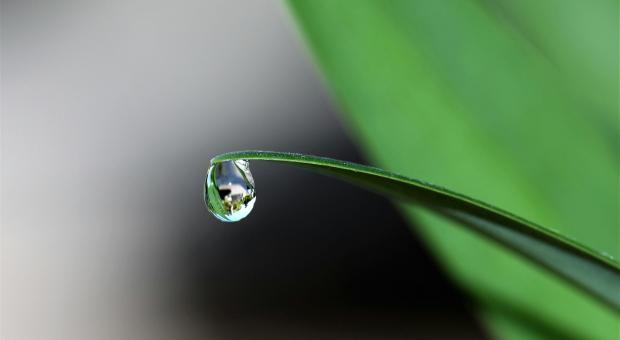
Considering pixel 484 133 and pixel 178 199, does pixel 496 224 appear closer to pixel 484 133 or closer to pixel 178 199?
pixel 484 133

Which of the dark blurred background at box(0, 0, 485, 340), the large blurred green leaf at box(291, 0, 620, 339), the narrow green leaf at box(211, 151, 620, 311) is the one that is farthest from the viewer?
the dark blurred background at box(0, 0, 485, 340)

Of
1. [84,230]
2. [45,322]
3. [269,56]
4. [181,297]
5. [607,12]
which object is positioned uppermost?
[269,56]

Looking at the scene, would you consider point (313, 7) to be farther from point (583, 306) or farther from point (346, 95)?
point (583, 306)

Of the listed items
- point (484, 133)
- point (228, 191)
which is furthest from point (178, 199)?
point (228, 191)

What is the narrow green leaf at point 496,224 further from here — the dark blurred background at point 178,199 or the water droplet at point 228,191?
the dark blurred background at point 178,199

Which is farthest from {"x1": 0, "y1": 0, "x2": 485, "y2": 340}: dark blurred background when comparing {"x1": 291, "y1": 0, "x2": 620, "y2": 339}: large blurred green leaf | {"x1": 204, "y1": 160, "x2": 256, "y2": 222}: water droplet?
{"x1": 204, "y1": 160, "x2": 256, "y2": 222}: water droplet

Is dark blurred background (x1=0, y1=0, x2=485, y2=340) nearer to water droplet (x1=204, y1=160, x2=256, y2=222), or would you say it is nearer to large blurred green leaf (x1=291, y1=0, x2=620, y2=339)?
large blurred green leaf (x1=291, y1=0, x2=620, y2=339)

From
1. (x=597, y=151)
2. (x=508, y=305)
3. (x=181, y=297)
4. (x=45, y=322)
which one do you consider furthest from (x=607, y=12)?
(x=45, y=322)
